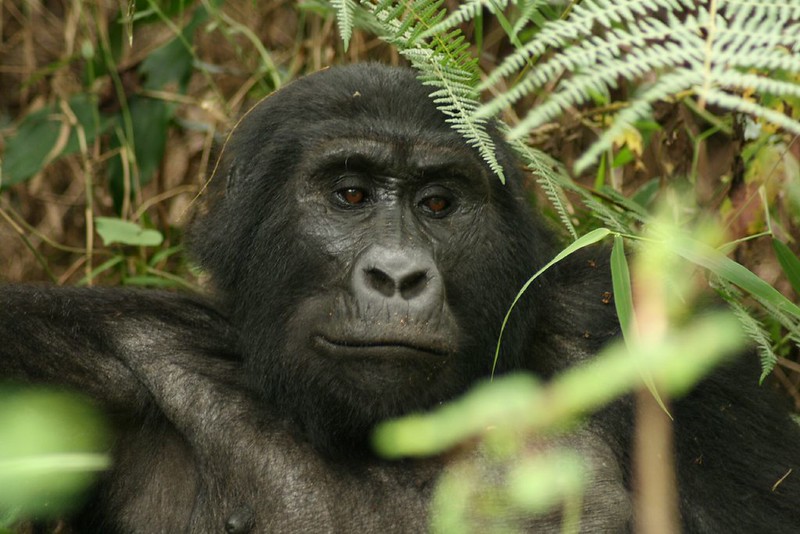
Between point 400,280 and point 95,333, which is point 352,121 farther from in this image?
point 95,333

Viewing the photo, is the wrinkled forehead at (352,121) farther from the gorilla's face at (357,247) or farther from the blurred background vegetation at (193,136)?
the blurred background vegetation at (193,136)

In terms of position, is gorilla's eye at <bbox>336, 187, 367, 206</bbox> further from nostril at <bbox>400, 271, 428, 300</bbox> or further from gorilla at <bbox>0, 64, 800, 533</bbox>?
nostril at <bbox>400, 271, 428, 300</bbox>

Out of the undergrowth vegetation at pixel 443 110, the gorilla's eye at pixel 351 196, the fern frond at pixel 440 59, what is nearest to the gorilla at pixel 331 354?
the gorilla's eye at pixel 351 196

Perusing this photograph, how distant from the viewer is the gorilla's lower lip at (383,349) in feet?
8.87

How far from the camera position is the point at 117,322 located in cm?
321

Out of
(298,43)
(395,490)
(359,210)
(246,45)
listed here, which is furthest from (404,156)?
(246,45)

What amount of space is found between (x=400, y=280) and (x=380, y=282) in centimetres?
7

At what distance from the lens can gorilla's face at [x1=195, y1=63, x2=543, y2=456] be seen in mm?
2781

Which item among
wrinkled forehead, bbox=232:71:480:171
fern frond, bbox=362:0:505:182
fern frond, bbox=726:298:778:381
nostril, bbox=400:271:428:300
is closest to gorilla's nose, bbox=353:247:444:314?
nostril, bbox=400:271:428:300

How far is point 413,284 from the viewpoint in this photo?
8.97 ft

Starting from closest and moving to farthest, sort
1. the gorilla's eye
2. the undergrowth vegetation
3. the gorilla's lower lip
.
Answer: the gorilla's lower lip
the undergrowth vegetation
the gorilla's eye

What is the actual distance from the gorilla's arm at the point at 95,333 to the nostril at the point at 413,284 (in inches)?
33.9

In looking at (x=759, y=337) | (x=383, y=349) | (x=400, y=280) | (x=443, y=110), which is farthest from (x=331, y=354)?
(x=759, y=337)

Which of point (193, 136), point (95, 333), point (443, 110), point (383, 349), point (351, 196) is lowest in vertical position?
point (193, 136)
